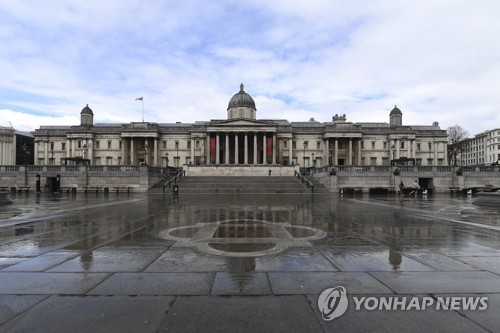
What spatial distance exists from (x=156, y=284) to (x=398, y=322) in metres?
3.43

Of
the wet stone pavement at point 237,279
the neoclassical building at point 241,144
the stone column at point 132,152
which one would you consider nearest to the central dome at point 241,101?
the neoclassical building at point 241,144

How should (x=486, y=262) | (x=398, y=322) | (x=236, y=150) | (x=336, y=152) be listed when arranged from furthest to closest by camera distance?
(x=336, y=152), (x=236, y=150), (x=486, y=262), (x=398, y=322)

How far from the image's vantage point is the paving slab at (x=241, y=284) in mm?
4504

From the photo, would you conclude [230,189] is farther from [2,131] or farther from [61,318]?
[2,131]

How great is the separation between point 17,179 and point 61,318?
55.4 meters

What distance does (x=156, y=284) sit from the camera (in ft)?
15.9

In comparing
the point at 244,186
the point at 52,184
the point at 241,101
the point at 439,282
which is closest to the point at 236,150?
the point at 241,101

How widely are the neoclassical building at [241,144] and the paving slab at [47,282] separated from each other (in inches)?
3190

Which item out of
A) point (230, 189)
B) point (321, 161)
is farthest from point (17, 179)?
point (321, 161)

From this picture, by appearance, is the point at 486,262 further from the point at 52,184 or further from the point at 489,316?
the point at 52,184

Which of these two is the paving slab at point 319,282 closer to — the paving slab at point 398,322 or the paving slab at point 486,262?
the paving slab at point 398,322

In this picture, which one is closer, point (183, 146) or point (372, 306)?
point (372, 306)

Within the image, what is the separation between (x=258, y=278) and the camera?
5133 millimetres

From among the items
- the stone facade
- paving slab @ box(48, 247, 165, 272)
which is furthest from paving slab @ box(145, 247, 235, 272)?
the stone facade
